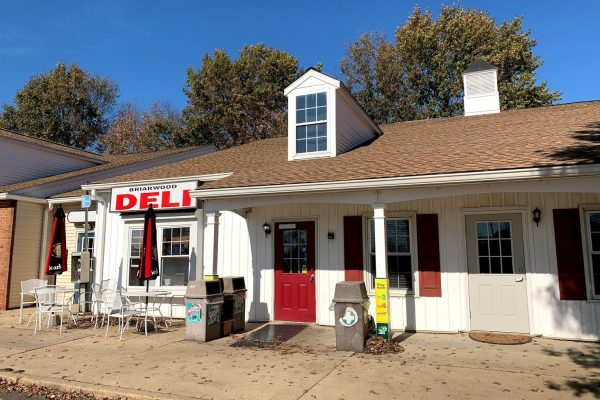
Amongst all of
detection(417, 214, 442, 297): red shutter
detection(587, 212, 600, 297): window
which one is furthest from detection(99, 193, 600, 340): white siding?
detection(587, 212, 600, 297): window

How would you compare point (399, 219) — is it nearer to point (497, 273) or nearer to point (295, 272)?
point (497, 273)

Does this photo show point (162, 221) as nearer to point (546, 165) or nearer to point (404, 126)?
point (404, 126)

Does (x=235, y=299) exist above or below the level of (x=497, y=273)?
below

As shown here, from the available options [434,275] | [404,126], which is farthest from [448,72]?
[434,275]

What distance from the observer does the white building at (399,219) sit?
24.8 feet

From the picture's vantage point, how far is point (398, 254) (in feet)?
29.5

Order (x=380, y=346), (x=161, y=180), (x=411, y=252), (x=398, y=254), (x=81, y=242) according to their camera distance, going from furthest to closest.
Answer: (x=81, y=242), (x=161, y=180), (x=398, y=254), (x=411, y=252), (x=380, y=346)

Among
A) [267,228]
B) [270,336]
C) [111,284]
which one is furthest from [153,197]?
[270,336]

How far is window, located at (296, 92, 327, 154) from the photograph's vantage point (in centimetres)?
1048

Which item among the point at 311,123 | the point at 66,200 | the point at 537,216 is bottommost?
the point at 537,216

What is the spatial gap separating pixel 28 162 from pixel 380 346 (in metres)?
15.6

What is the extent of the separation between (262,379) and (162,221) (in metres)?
6.31

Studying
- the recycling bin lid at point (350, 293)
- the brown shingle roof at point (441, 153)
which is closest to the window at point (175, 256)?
the brown shingle roof at point (441, 153)

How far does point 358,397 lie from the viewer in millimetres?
5043
